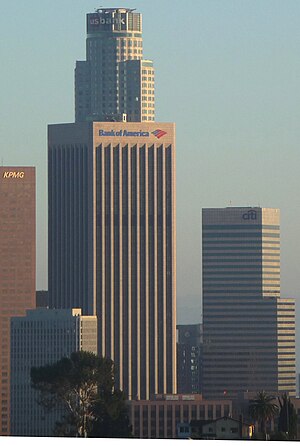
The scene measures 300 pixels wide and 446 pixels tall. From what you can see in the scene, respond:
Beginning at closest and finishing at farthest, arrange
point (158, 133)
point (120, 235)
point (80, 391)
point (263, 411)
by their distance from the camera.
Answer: point (80, 391) < point (263, 411) < point (120, 235) < point (158, 133)

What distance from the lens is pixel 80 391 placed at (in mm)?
39625

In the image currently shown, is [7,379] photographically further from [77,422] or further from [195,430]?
[77,422]

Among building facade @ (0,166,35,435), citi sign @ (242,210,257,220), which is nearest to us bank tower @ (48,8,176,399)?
building facade @ (0,166,35,435)

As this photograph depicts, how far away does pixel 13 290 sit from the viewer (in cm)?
14738

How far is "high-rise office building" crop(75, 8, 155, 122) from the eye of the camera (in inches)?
7028

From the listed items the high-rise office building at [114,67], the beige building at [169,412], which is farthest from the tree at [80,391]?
the high-rise office building at [114,67]

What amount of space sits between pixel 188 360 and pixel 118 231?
47.8 feet

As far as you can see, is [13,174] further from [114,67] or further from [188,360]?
[114,67]

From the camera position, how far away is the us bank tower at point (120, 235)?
146 meters

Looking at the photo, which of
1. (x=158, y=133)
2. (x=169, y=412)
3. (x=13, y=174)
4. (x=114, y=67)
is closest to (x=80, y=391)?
(x=169, y=412)

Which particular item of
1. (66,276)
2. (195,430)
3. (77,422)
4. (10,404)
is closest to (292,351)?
(66,276)

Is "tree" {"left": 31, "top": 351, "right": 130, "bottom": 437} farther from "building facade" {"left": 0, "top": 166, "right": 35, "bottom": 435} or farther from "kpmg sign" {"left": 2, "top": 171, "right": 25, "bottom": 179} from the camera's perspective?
"kpmg sign" {"left": 2, "top": 171, "right": 25, "bottom": 179}

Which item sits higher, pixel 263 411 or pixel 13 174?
pixel 13 174

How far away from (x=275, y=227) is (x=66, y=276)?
28.6m
